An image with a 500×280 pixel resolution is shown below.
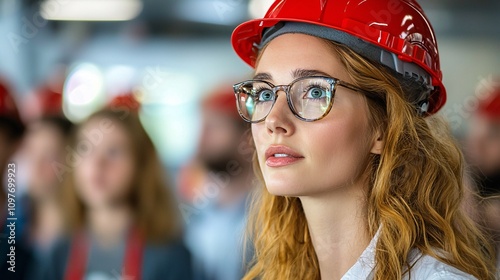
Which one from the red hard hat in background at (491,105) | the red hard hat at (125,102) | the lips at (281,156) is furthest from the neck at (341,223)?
the red hard hat in background at (491,105)

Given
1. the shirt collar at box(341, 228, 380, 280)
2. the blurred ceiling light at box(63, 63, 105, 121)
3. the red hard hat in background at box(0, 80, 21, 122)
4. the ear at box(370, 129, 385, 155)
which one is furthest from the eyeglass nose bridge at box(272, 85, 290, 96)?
the blurred ceiling light at box(63, 63, 105, 121)

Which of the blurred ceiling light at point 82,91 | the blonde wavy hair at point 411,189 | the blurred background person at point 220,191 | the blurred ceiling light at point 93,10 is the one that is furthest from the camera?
the blurred ceiling light at point 93,10

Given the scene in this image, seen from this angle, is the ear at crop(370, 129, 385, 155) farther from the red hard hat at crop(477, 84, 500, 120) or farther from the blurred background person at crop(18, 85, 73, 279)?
the red hard hat at crop(477, 84, 500, 120)

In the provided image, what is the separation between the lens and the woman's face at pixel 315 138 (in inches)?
70.2

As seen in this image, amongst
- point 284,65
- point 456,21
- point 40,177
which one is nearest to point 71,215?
point 40,177

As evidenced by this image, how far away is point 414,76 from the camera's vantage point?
6.05 feet

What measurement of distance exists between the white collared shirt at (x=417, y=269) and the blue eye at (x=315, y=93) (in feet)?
1.16

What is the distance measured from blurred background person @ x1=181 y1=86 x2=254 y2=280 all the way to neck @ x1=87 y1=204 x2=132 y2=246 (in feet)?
1.82

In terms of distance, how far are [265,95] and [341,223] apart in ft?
1.21

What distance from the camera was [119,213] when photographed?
365 centimetres

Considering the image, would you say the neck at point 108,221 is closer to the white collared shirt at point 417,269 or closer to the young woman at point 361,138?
the young woman at point 361,138

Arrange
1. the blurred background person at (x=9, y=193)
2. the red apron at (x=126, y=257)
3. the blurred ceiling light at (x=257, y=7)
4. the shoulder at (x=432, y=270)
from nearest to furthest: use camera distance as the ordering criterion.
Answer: the shoulder at (x=432, y=270) < the blurred background person at (x=9, y=193) < the red apron at (x=126, y=257) < the blurred ceiling light at (x=257, y=7)

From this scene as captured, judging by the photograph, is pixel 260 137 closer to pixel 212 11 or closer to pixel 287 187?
pixel 287 187

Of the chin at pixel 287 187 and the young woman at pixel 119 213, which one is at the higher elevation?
the chin at pixel 287 187
